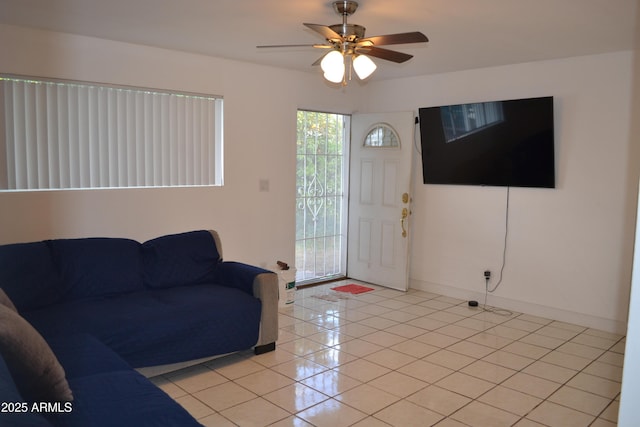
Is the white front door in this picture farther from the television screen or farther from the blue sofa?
the blue sofa

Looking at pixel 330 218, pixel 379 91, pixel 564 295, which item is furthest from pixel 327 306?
pixel 379 91

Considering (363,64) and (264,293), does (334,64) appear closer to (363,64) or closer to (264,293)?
(363,64)

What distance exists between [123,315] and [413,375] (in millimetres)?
1961

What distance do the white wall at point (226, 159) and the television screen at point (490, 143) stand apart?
1237mm

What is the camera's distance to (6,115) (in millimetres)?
3805

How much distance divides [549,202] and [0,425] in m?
4.60

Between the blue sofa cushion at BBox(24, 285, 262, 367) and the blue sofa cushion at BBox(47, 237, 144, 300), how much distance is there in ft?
0.30

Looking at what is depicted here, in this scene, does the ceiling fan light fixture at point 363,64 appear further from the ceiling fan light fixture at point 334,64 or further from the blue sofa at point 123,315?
the blue sofa at point 123,315

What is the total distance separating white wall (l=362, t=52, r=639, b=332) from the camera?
4375 millimetres

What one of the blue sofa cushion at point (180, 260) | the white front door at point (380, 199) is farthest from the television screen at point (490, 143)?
the blue sofa cushion at point (180, 260)

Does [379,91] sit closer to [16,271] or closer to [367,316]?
[367,316]

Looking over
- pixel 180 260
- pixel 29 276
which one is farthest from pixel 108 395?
pixel 180 260

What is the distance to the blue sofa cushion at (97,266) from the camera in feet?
11.3

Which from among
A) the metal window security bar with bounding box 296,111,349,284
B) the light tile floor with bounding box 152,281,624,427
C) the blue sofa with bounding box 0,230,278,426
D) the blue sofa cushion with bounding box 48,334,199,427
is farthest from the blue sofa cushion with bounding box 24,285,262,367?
the metal window security bar with bounding box 296,111,349,284
